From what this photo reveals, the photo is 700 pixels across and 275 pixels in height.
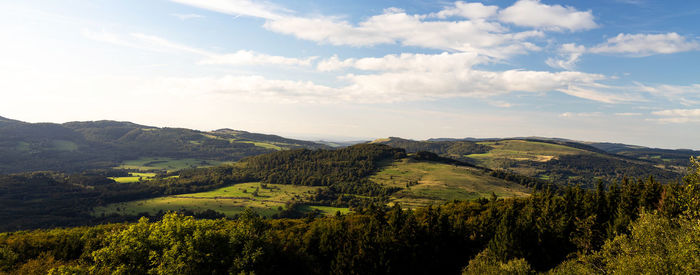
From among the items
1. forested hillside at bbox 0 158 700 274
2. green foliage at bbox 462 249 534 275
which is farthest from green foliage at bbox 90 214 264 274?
green foliage at bbox 462 249 534 275

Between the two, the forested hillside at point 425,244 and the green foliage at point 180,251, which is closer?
the forested hillside at point 425,244

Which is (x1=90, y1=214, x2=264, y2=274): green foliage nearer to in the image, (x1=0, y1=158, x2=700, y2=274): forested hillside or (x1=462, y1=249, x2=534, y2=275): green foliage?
(x1=0, y1=158, x2=700, y2=274): forested hillside

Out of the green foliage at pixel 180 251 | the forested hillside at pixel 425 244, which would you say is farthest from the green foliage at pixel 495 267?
the green foliage at pixel 180 251

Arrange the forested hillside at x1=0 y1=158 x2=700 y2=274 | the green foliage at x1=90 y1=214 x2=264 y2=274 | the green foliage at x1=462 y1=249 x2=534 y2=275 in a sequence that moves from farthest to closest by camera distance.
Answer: the green foliage at x1=462 y1=249 x2=534 y2=275 < the green foliage at x1=90 y1=214 x2=264 y2=274 < the forested hillside at x1=0 y1=158 x2=700 y2=274

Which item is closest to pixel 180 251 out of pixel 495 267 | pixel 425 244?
pixel 425 244

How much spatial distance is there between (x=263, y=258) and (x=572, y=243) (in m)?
66.6

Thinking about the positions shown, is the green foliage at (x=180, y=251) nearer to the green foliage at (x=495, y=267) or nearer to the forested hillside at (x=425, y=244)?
the forested hillside at (x=425, y=244)

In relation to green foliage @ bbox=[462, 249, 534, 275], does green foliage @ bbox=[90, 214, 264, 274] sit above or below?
above

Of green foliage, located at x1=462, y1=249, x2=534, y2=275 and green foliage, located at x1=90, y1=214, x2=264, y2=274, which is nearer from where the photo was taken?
green foliage, located at x1=90, y1=214, x2=264, y2=274

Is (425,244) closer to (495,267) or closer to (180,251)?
(495,267)

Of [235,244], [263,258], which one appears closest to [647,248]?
[263,258]

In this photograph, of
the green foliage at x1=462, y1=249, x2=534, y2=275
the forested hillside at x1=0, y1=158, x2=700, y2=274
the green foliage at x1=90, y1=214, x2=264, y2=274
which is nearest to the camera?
the forested hillside at x1=0, y1=158, x2=700, y2=274

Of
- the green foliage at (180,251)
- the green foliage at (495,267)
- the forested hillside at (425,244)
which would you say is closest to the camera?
the forested hillside at (425,244)

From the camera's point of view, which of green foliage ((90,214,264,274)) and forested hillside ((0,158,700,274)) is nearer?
forested hillside ((0,158,700,274))
